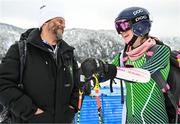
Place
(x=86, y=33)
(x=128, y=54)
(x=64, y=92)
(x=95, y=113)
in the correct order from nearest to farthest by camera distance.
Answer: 1. (x=128, y=54)
2. (x=64, y=92)
3. (x=95, y=113)
4. (x=86, y=33)

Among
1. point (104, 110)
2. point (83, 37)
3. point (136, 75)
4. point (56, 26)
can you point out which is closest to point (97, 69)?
point (136, 75)

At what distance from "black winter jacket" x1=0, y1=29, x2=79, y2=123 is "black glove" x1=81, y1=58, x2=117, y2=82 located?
62cm

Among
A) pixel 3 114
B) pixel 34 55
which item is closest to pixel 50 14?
pixel 34 55

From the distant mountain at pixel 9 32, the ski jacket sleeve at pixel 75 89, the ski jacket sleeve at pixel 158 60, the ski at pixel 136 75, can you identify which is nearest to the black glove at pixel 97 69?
the ski at pixel 136 75

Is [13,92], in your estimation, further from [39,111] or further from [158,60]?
[158,60]

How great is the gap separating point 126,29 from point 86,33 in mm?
30791

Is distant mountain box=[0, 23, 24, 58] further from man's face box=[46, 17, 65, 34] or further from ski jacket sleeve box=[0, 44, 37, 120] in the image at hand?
ski jacket sleeve box=[0, 44, 37, 120]

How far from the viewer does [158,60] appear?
3.52 metres

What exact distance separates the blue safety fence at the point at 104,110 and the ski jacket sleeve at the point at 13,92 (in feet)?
11.2

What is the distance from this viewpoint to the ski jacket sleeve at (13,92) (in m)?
3.77

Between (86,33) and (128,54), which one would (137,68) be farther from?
(86,33)

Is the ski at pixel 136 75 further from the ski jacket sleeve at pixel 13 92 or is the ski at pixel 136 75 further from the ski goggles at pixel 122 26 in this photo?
the ski jacket sleeve at pixel 13 92

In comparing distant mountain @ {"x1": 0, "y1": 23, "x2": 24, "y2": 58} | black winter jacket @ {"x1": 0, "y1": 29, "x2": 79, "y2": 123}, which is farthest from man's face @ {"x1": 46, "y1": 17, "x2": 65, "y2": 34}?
distant mountain @ {"x1": 0, "y1": 23, "x2": 24, "y2": 58}

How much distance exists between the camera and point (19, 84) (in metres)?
3.86
